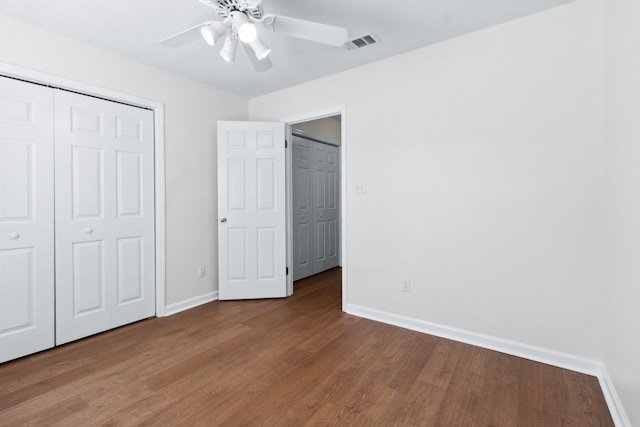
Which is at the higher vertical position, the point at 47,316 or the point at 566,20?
the point at 566,20

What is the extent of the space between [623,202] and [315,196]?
3.47m

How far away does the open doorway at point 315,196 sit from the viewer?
4250 millimetres

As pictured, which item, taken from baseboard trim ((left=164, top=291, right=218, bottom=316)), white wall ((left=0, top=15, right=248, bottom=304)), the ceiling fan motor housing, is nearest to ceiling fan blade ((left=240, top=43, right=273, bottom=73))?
the ceiling fan motor housing

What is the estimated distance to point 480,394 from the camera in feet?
5.79

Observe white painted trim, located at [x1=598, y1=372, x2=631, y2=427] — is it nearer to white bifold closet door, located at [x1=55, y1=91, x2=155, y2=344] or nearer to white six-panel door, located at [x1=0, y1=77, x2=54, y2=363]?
white bifold closet door, located at [x1=55, y1=91, x2=155, y2=344]

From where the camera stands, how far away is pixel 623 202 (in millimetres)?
1533

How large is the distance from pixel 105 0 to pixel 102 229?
68.1 inches

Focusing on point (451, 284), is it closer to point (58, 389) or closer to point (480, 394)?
point (480, 394)

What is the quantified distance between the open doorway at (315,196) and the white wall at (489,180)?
114 cm

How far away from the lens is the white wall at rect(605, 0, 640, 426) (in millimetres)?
1366

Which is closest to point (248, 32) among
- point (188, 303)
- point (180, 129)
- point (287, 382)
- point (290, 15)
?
point (290, 15)

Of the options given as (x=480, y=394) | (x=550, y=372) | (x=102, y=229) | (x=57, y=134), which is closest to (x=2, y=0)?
(x=57, y=134)

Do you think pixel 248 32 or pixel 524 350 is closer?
pixel 248 32

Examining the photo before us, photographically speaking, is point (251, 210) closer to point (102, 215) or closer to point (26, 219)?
point (102, 215)
